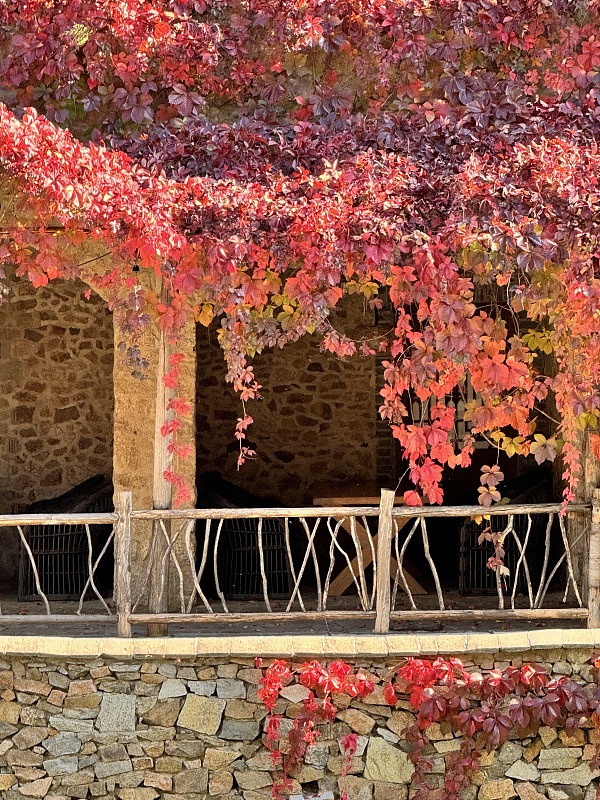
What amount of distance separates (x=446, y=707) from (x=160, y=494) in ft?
6.47

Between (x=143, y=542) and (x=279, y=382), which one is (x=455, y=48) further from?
(x=279, y=382)

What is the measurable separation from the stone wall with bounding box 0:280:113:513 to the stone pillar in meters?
2.31

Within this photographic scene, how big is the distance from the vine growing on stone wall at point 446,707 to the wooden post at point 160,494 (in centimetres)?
81

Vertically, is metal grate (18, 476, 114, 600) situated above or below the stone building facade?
below

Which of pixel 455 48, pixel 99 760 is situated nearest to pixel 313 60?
pixel 455 48

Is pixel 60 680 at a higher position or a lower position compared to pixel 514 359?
lower

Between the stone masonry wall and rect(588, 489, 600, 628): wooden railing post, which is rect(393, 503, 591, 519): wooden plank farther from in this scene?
the stone masonry wall

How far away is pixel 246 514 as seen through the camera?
564 cm

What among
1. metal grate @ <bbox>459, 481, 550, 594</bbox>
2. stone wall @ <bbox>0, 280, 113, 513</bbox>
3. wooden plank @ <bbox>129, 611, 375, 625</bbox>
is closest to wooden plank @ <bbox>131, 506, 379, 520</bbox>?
wooden plank @ <bbox>129, 611, 375, 625</bbox>

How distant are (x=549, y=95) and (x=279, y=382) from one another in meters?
4.05

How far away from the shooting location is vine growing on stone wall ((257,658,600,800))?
5.38m

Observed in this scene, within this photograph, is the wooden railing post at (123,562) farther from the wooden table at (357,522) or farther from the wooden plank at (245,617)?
the wooden table at (357,522)

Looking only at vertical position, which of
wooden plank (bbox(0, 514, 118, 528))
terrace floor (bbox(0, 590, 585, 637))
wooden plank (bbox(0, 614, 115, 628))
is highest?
wooden plank (bbox(0, 514, 118, 528))

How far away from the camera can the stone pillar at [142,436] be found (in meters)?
6.50
